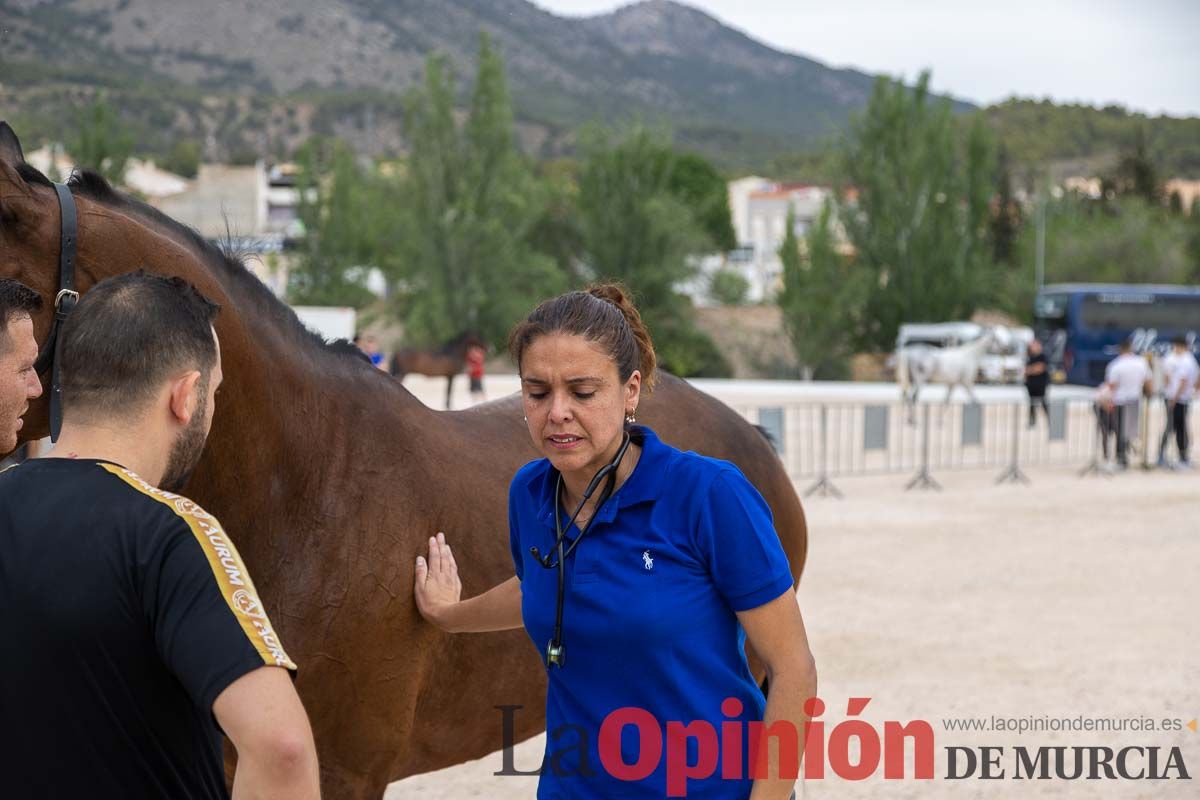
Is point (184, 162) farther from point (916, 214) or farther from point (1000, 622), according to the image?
point (1000, 622)

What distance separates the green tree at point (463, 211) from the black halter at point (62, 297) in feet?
139

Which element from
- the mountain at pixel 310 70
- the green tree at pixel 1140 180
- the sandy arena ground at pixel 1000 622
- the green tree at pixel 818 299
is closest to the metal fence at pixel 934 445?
the sandy arena ground at pixel 1000 622

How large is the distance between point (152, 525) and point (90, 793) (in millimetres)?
383

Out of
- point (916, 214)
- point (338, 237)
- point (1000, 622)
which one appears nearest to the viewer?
point (1000, 622)

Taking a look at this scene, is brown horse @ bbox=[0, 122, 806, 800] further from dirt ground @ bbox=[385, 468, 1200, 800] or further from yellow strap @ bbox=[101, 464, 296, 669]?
dirt ground @ bbox=[385, 468, 1200, 800]

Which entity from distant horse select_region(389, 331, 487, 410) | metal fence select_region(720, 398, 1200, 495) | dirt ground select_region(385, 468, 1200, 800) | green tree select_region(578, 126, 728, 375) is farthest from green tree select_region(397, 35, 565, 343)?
dirt ground select_region(385, 468, 1200, 800)

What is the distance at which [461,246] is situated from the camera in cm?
4522

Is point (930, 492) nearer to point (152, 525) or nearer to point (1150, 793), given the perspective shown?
point (1150, 793)

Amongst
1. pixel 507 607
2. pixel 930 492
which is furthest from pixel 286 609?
pixel 930 492

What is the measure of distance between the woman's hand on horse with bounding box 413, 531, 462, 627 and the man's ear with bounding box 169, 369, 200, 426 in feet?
4.33

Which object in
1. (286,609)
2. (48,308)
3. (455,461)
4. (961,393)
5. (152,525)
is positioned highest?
(48,308)

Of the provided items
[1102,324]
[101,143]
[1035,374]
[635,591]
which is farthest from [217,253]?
[1102,324]

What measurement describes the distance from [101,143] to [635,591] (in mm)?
38812

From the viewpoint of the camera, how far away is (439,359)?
30.6m
